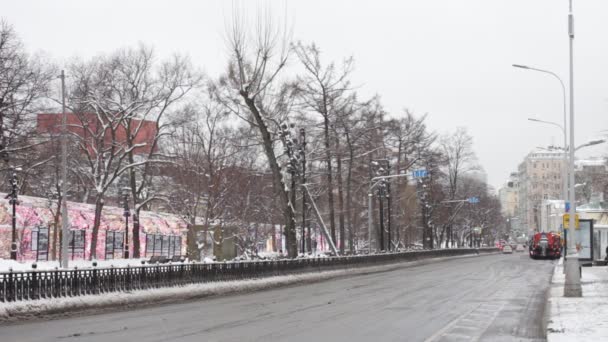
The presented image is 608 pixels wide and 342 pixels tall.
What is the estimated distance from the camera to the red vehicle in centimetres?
7506

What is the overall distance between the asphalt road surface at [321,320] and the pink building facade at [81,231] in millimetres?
31055

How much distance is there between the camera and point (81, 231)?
198ft

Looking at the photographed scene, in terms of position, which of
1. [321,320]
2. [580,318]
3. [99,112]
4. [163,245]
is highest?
[99,112]

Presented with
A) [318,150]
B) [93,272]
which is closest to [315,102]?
[318,150]

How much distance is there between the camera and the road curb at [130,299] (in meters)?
19.3

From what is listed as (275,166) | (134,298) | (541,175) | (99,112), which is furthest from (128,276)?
(541,175)

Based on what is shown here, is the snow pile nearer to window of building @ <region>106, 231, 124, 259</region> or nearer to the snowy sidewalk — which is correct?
the snowy sidewalk

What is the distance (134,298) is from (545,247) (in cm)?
5923

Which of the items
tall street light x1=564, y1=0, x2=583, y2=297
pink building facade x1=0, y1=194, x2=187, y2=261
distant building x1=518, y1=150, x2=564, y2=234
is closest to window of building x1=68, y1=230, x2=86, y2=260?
pink building facade x1=0, y1=194, x2=187, y2=261

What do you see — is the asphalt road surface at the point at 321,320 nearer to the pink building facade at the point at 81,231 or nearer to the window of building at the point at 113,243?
the pink building facade at the point at 81,231

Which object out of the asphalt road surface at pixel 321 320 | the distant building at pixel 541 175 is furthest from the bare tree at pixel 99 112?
the distant building at pixel 541 175

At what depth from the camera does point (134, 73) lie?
6166 cm

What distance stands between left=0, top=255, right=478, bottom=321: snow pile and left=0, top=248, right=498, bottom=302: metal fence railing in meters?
0.25

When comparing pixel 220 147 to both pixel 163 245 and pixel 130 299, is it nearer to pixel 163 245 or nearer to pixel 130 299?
pixel 163 245
